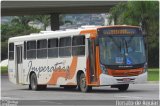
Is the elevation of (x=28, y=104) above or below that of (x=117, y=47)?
below

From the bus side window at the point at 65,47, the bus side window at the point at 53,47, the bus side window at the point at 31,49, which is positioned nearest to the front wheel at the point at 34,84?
the bus side window at the point at 31,49

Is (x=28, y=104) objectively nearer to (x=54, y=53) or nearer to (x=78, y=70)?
(x=78, y=70)

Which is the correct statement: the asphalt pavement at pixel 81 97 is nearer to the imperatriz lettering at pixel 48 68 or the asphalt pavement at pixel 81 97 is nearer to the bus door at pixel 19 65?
the imperatriz lettering at pixel 48 68

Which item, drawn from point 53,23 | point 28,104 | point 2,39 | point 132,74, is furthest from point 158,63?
point 2,39

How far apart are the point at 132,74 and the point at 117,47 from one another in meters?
1.27

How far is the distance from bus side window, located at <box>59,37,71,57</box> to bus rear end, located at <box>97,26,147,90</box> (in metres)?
2.43

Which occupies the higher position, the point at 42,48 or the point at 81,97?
the point at 42,48

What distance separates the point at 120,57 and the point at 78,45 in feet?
7.20

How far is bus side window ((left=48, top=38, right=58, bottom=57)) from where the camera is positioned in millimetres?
28578

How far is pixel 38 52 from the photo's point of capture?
30.3 m

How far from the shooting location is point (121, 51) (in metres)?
25.4

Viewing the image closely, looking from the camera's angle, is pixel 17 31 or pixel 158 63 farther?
pixel 17 31

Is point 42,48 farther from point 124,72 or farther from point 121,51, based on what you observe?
point 124,72

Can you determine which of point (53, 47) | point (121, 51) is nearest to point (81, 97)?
point (121, 51)
